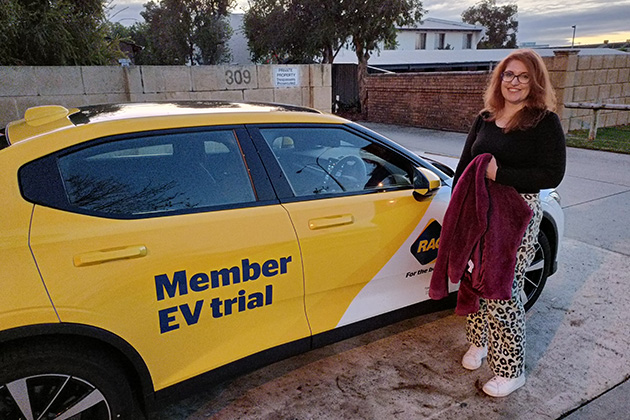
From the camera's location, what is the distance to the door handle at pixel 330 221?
2.46 m

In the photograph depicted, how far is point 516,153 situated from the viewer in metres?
2.45

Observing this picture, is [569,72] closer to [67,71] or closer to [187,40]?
[67,71]

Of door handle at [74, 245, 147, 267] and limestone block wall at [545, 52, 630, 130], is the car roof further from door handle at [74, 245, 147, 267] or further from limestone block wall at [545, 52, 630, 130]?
limestone block wall at [545, 52, 630, 130]

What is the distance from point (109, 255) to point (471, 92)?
12010 millimetres

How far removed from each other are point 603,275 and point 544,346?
4.85 feet

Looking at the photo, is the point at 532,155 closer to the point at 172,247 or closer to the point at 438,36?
the point at 172,247

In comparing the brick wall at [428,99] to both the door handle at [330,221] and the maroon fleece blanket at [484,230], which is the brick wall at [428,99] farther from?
the door handle at [330,221]

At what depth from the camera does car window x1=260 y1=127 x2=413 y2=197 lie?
8.69ft

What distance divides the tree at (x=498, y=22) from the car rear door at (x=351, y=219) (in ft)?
198

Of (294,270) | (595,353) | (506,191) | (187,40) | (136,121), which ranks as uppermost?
(187,40)

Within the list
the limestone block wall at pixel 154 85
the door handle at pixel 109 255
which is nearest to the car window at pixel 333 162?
the door handle at pixel 109 255

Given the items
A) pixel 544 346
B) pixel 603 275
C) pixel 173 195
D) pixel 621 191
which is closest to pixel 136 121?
pixel 173 195

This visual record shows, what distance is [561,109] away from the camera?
11414 millimetres

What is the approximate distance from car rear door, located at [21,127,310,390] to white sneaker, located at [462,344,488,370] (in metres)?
1.11
